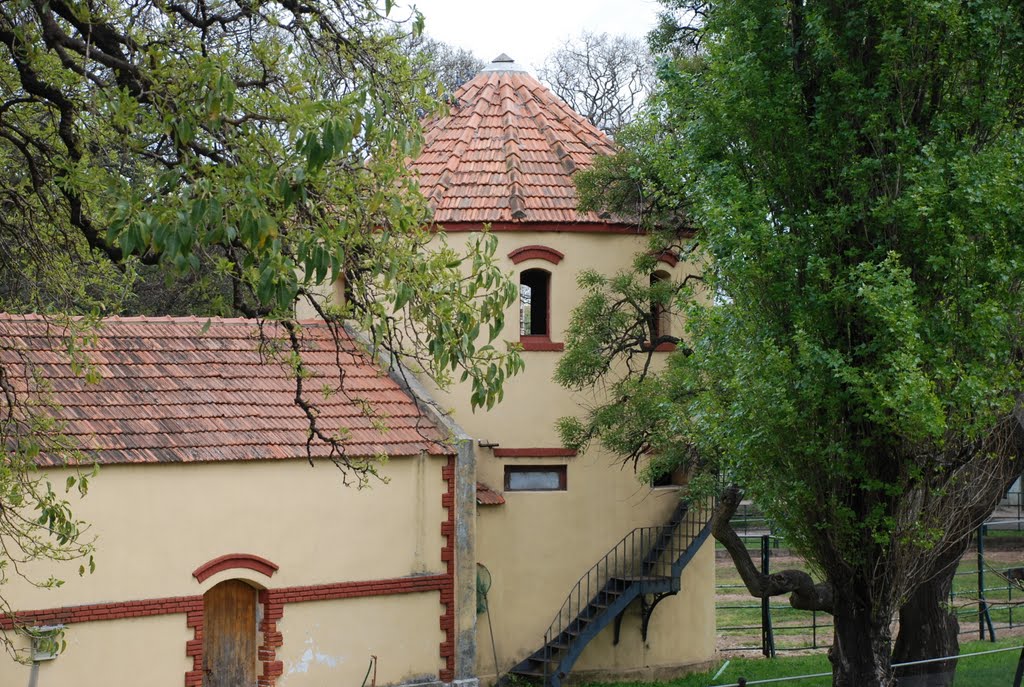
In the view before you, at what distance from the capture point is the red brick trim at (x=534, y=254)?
761 inches

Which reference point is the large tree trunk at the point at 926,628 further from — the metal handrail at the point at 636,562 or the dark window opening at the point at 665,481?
the dark window opening at the point at 665,481

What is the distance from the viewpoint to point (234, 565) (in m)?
15.4

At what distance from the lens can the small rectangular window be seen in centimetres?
1945

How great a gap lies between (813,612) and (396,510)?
36.3 ft

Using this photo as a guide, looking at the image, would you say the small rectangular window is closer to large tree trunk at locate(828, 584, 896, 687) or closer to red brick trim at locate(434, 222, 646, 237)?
red brick trim at locate(434, 222, 646, 237)

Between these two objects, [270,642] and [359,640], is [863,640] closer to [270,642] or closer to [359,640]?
[359,640]

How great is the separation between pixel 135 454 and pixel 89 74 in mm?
7240

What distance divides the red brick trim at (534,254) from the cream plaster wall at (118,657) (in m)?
7.41

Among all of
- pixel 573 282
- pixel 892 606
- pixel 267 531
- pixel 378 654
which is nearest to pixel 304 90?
pixel 892 606

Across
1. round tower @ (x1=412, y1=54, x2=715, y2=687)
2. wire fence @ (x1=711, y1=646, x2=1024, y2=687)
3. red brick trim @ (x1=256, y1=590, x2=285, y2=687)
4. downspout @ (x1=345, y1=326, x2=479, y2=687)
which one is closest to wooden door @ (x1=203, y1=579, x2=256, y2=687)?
red brick trim @ (x1=256, y1=590, x2=285, y2=687)

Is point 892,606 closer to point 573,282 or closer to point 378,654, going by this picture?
point 378,654

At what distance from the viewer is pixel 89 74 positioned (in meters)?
8.38

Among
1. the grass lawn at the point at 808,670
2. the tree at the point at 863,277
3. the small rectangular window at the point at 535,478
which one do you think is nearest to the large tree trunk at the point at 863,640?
the tree at the point at 863,277

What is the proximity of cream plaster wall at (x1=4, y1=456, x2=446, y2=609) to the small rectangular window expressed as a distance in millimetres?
2618
